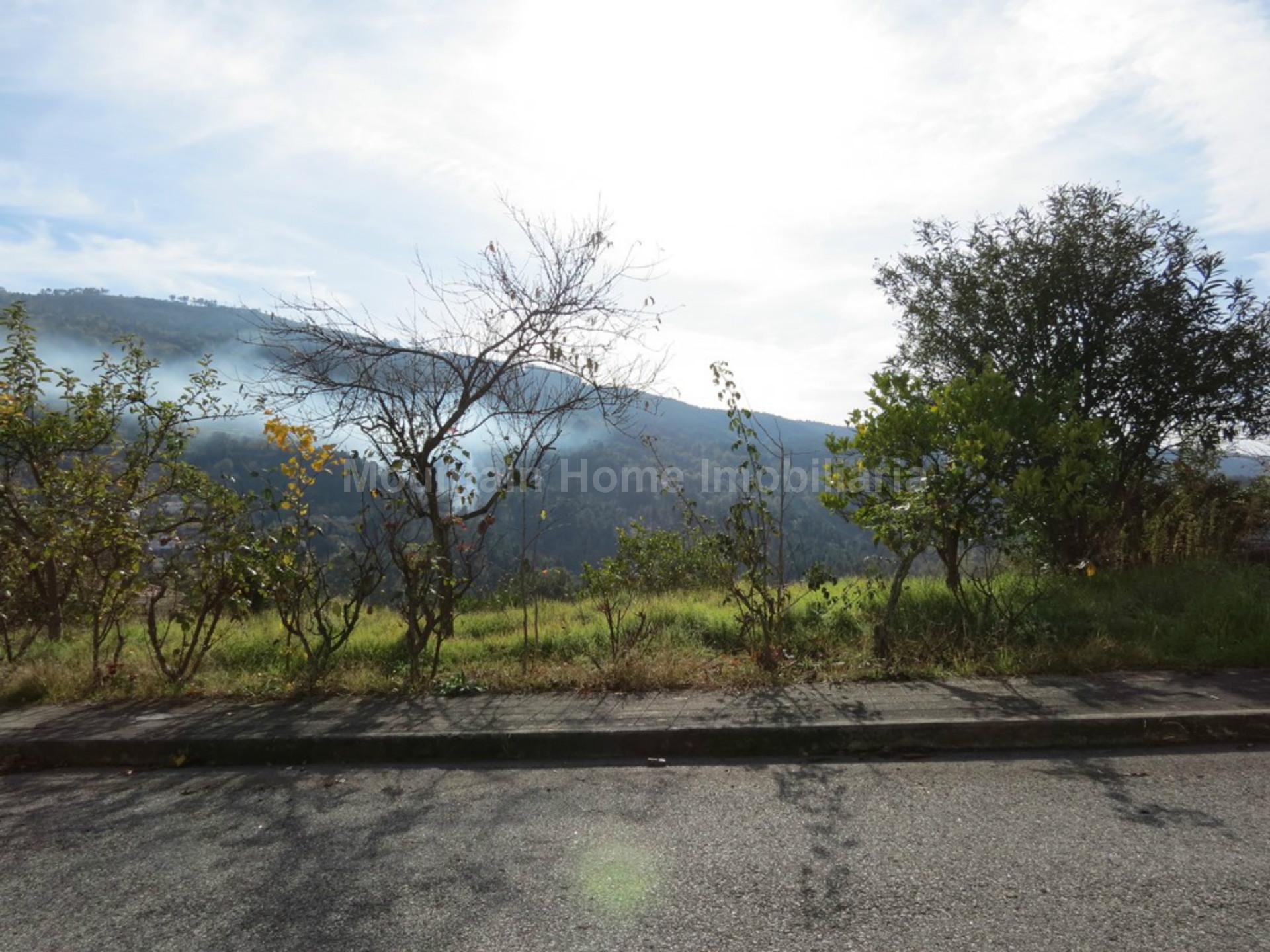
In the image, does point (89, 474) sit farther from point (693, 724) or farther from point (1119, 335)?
point (1119, 335)

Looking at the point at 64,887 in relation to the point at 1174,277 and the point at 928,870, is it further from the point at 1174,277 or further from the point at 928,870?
the point at 1174,277

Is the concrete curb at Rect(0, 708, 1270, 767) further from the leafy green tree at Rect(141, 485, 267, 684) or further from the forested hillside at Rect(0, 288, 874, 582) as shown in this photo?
the forested hillside at Rect(0, 288, 874, 582)

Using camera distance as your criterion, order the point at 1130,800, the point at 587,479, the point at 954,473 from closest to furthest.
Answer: the point at 1130,800, the point at 954,473, the point at 587,479

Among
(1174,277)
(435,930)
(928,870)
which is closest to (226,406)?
(435,930)

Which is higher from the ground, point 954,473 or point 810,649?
point 954,473

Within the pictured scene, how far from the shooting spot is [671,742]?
4.49 m

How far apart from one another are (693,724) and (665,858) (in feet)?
4.54

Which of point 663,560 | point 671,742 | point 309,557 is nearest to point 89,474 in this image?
point 309,557

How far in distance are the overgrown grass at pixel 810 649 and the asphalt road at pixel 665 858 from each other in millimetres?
1289

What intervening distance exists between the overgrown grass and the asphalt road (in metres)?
1.29

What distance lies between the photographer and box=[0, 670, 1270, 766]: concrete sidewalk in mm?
4344

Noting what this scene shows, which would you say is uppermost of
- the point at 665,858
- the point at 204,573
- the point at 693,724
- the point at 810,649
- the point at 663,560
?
the point at 204,573

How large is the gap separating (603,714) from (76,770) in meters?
2.96

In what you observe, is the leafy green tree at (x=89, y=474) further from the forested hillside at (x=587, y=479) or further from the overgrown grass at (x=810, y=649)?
the overgrown grass at (x=810, y=649)
